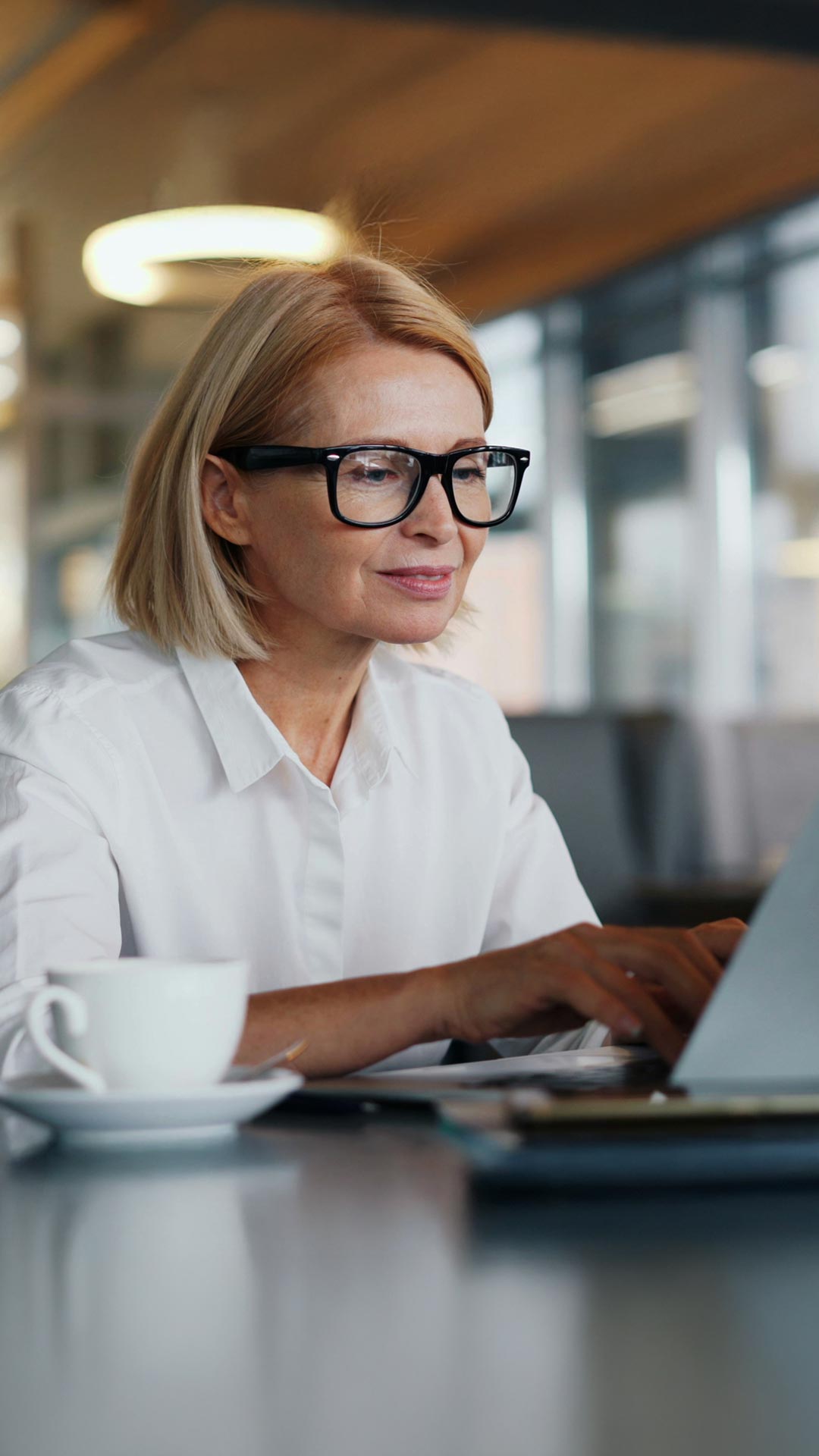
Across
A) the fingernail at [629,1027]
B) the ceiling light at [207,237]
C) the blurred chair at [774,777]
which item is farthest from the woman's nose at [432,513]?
the ceiling light at [207,237]

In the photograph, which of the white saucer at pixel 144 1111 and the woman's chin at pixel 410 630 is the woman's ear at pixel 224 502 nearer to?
the woman's chin at pixel 410 630

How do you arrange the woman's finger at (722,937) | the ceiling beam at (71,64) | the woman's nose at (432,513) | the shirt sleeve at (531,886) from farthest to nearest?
the ceiling beam at (71,64) < the shirt sleeve at (531,886) < the woman's nose at (432,513) < the woman's finger at (722,937)

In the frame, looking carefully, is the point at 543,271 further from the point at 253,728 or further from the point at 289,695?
the point at 253,728

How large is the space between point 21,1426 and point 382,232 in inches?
58.9

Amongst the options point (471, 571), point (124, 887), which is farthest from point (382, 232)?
point (124, 887)

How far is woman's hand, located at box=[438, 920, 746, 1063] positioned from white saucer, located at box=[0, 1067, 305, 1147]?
188 millimetres

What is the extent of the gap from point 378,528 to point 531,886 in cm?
41

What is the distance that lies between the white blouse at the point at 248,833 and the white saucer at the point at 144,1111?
0.34 metres

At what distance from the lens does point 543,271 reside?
8.63 m

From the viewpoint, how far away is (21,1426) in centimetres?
35

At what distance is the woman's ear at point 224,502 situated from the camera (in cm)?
135

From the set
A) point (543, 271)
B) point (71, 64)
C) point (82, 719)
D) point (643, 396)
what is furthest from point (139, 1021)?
point (543, 271)

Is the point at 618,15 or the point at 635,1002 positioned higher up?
the point at 618,15

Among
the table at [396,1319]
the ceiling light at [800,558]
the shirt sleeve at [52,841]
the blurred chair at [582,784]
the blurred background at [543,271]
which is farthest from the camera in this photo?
the ceiling light at [800,558]
